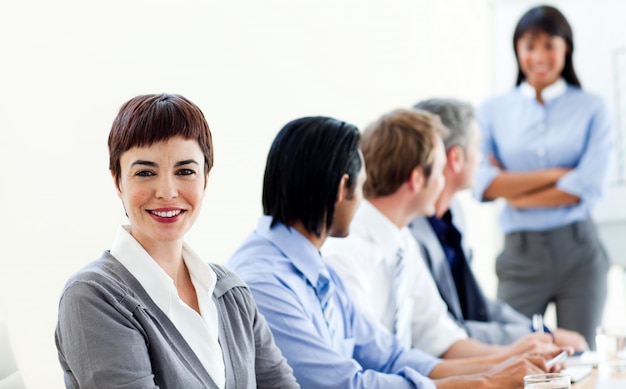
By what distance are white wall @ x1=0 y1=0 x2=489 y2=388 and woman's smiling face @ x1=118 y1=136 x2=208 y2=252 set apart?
0.60 metres

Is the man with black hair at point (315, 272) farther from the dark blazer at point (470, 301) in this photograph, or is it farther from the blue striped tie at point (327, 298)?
the dark blazer at point (470, 301)

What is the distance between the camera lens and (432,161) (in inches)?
118

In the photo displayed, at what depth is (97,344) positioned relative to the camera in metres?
1.43

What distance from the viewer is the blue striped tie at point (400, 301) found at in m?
2.80


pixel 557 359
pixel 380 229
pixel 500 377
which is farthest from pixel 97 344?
pixel 380 229

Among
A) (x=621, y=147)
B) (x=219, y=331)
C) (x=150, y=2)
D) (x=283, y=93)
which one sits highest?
(x=150, y=2)

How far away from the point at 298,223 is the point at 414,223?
125 centimetres

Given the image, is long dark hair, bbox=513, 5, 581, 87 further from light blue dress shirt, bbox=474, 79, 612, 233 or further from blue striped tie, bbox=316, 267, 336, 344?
blue striped tie, bbox=316, 267, 336, 344

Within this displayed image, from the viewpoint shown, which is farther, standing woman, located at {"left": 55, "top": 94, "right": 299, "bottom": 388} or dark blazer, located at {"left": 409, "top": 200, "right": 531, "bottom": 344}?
dark blazer, located at {"left": 409, "top": 200, "right": 531, "bottom": 344}

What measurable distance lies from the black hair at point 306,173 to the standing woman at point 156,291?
49 cm

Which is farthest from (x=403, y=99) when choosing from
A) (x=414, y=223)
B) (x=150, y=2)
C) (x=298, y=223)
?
(x=298, y=223)

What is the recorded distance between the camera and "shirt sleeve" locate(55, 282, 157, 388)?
4.67 feet

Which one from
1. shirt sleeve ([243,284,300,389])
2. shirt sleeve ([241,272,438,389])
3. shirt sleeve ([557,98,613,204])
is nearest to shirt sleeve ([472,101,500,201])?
shirt sleeve ([557,98,613,204])

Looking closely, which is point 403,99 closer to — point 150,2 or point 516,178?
point 516,178
